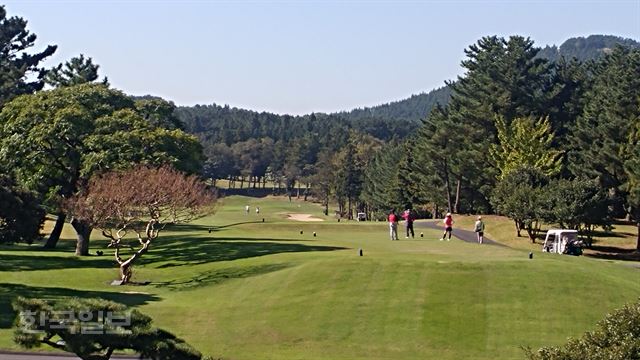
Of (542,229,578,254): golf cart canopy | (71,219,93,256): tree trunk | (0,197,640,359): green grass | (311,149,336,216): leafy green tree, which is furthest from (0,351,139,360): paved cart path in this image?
(311,149,336,216): leafy green tree

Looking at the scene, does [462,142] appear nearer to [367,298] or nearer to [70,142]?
[70,142]

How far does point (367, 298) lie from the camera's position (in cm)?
3384

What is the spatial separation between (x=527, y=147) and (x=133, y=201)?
48999 millimetres

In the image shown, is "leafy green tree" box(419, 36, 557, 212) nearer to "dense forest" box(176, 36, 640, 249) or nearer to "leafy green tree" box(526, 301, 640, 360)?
"dense forest" box(176, 36, 640, 249)

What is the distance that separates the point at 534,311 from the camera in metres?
32.2

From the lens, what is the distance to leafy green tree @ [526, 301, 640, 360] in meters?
17.4

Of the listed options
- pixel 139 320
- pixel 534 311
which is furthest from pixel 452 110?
pixel 139 320

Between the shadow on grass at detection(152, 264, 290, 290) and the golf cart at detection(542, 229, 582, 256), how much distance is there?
2179cm

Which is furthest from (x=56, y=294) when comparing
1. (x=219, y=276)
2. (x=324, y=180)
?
(x=324, y=180)

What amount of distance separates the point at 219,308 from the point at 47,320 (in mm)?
17670

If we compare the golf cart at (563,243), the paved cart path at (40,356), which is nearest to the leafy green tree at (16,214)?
the paved cart path at (40,356)

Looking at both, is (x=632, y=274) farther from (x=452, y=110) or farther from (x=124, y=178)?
(x=452, y=110)

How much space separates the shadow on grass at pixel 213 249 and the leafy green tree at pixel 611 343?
31.2 meters

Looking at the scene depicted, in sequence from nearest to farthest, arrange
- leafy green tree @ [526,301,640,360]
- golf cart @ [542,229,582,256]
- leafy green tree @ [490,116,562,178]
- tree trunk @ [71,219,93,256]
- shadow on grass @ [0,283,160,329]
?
leafy green tree @ [526,301,640,360] → shadow on grass @ [0,283,160,329] → golf cart @ [542,229,582,256] → tree trunk @ [71,219,93,256] → leafy green tree @ [490,116,562,178]
